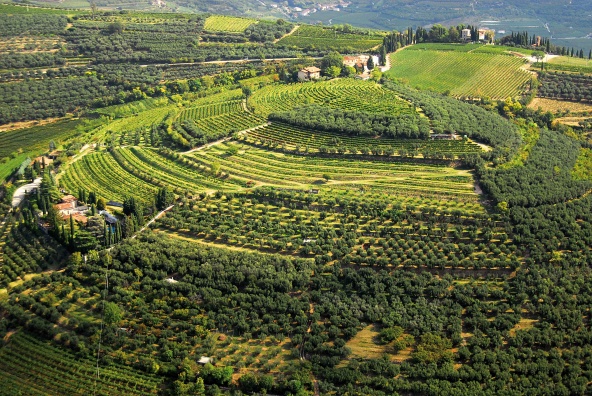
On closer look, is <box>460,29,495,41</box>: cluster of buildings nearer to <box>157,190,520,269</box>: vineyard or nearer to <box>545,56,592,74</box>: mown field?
<box>545,56,592,74</box>: mown field

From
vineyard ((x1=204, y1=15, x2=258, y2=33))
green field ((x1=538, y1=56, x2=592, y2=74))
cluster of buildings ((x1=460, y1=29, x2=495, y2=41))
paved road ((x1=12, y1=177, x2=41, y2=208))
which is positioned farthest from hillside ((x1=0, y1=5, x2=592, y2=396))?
vineyard ((x1=204, y1=15, x2=258, y2=33))

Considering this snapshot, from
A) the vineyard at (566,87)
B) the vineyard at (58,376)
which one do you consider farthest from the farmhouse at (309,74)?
the vineyard at (58,376)

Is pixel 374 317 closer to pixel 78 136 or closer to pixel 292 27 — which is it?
pixel 78 136

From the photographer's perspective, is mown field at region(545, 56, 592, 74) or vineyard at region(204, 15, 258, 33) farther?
vineyard at region(204, 15, 258, 33)

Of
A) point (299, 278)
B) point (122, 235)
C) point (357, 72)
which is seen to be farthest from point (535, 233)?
point (357, 72)

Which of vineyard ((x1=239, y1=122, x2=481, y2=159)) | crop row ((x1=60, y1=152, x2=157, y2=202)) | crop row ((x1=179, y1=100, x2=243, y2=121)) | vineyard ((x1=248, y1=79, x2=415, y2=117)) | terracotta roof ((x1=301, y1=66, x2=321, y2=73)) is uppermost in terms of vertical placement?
terracotta roof ((x1=301, y1=66, x2=321, y2=73))

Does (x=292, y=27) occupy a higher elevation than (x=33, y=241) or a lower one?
higher

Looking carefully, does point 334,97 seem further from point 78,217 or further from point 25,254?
point 25,254
